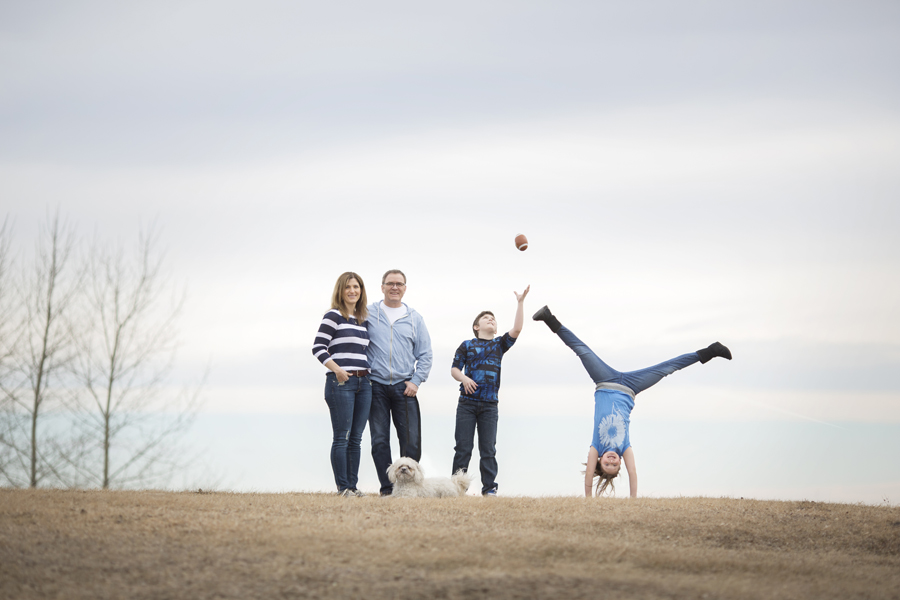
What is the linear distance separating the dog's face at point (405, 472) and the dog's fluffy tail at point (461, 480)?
2.00 feet

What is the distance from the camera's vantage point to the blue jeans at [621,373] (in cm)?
1154

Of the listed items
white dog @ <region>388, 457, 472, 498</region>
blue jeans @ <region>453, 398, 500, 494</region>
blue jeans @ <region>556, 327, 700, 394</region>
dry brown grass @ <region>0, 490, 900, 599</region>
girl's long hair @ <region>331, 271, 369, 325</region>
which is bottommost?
dry brown grass @ <region>0, 490, 900, 599</region>

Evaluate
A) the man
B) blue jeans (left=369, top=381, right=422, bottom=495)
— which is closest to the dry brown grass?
blue jeans (left=369, top=381, right=422, bottom=495)

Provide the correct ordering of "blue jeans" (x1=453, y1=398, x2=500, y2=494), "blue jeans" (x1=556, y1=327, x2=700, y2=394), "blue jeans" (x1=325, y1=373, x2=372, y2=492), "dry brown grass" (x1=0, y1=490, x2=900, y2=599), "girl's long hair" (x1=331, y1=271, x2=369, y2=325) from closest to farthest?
"dry brown grass" (x1=0, y1=490, x2=900, y2=599) → "blue jeans" (x1=325, y1=373, x2=372, y2=492) → "girl's long hair" (x1=331, y1=271, x2=369, y2=325) → "blue jeans" (x1=453, y1=398, x2=500, y2=494) → "blue jeans" (x1=556, y1=327, x2=700, y2=394)

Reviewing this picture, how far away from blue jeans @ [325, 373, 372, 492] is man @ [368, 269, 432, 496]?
282 mm

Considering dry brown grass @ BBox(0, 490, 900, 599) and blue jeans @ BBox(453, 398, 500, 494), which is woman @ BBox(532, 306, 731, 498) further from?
blue jeans @ BBox(453, 398, 500, 494)

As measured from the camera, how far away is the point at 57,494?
32.5 ft

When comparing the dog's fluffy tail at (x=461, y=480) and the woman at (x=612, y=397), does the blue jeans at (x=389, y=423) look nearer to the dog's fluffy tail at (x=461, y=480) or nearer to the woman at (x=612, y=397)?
the dog's fluffy tail at (x=461, y=480)

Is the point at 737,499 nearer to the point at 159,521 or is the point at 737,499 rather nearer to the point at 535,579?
the point at 535,579

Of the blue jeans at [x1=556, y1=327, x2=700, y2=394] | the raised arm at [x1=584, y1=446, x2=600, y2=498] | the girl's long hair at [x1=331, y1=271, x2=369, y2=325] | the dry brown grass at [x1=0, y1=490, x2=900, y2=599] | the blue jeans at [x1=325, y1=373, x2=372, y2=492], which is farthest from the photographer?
the blue jeans at [x1=556, y1=327, x2=700, y2=394]

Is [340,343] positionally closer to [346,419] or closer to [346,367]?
[346,367]

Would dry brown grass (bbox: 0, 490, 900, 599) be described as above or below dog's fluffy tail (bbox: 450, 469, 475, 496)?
below

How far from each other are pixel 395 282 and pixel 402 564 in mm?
4570

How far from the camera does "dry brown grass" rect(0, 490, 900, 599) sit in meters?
6.07
